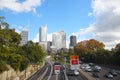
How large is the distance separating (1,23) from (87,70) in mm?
51658

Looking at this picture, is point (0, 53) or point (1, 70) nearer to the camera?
point (1, 70)

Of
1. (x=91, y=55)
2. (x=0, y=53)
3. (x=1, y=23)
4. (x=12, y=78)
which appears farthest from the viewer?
(x=91, y=55)

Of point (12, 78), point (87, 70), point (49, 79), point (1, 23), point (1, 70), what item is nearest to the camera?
point (1, 70)

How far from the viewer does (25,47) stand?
4761 inches

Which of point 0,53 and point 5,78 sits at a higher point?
point 0,53

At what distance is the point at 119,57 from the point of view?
11475 cm

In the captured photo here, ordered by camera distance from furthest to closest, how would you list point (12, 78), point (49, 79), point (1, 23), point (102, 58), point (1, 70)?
point (102, 58), point (49, 79), point (1, 23), point (12, 78), point (1, 70)

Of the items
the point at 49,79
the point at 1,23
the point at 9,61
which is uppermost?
the point at 1,23

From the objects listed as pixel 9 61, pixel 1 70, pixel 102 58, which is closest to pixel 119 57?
pixel 102 58

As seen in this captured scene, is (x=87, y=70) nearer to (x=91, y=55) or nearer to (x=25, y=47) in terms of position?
(x=25, y=47)

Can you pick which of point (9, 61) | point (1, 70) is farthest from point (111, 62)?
point (1, 70)

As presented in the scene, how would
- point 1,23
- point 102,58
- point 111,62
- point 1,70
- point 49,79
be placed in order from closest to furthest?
point 1,70
point 1,23
point 49,79
point 111,62
point 102,58

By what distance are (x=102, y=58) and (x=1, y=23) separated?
93646mm

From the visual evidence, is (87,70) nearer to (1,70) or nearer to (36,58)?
(36,58)
